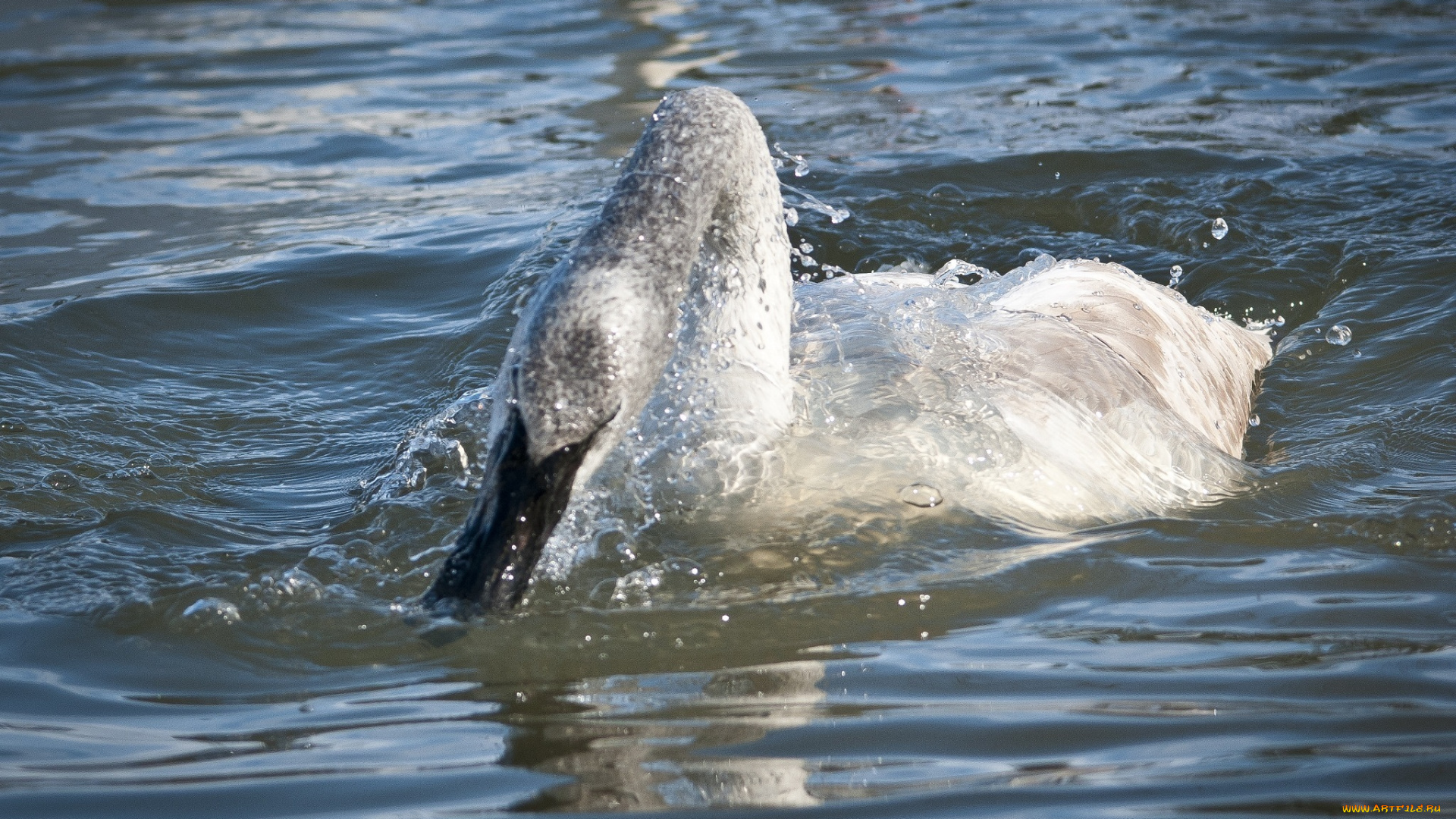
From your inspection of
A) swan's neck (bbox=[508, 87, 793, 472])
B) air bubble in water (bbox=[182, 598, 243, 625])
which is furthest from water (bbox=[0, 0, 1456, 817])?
swan's neck (bbox=[508, 87, 793, 472])

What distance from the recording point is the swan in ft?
11.2

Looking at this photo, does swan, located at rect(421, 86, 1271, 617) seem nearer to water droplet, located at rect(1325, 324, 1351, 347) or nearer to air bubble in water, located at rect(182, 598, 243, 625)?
air bubble in water, located at rect(182, 598, 243, 625)

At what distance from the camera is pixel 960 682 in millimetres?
3275

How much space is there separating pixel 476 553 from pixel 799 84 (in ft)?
29.0

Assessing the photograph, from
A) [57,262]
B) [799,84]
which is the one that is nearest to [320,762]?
[57,262]

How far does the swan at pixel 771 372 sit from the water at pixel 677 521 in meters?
0.21

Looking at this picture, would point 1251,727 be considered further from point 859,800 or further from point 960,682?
point 859,800

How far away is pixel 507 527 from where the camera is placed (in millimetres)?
3393

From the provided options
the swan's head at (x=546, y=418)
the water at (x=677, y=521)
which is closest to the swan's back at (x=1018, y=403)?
the water at (x=677, y=521)

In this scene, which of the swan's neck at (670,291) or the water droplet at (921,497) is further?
the water droplet at (921,497)

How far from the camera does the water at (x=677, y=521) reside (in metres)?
2.94

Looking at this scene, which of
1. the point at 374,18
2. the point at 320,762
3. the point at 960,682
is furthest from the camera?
the point at 374,18

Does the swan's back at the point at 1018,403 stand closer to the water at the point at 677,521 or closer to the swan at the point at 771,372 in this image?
the swan at the point at 771,372

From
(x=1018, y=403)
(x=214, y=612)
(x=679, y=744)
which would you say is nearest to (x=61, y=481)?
(x=214, y=612)
